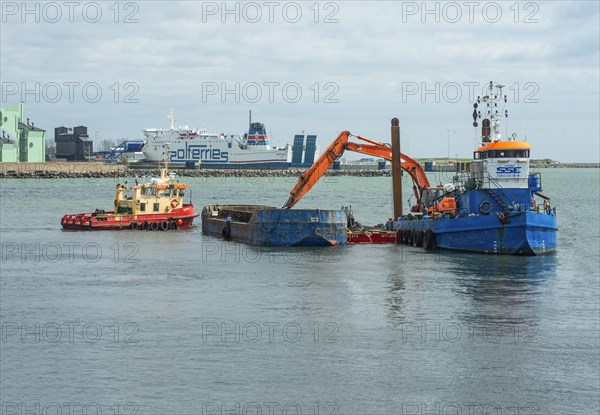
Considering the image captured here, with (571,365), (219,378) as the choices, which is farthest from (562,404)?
(219,378)

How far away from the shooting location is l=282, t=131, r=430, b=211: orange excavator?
60.3m

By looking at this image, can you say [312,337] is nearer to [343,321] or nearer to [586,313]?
[343,321]

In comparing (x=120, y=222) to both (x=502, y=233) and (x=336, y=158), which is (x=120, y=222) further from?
(x=502, y=233)

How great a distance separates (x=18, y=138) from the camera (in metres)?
174

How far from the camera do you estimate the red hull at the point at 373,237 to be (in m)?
56.5

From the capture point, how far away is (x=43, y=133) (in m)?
177

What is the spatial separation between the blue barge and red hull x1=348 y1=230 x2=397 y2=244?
16.2 feet

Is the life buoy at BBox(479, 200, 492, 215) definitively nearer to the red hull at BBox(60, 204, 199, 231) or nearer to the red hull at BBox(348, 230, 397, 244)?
the red hull at BBox(348, 230, 397, 244)

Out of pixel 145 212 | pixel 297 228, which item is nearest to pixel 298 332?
pixel 297 228

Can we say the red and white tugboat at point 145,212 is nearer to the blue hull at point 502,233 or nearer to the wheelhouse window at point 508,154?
the blue hull at point 502,233

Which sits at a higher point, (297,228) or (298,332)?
(297,228)

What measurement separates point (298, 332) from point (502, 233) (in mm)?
20410

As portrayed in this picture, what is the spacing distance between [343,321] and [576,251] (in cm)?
2697

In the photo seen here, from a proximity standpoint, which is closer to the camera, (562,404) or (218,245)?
(562,404)
